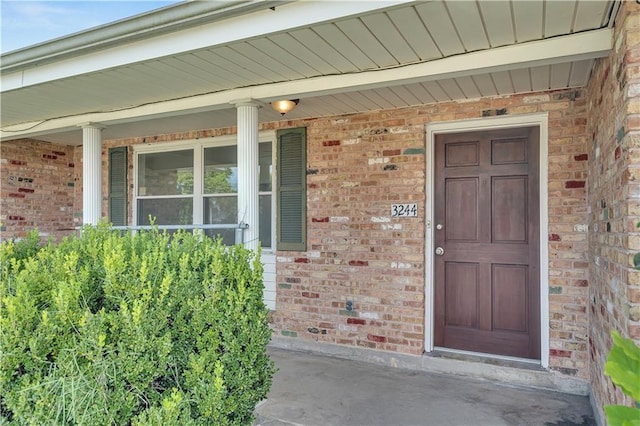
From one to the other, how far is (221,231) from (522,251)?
128 inches

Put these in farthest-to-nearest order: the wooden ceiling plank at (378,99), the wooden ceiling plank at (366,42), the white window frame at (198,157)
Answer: the white window frame at (198,157) < the wooden ceiling plank at (378,99) < the wooden ceiling plank at (366,42)

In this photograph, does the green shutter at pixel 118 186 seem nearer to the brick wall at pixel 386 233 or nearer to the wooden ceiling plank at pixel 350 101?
the brick wall at pixel 386 233

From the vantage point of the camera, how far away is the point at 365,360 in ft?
13.4

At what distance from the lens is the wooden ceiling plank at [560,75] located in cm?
293

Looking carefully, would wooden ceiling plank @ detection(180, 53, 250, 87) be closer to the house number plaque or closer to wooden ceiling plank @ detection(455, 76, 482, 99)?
wooden ceiling plank @ detection(455, 76, 482, 99)

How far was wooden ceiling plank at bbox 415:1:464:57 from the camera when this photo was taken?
7.06 ft

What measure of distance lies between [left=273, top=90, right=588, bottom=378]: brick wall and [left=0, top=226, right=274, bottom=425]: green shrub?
83.8 inches

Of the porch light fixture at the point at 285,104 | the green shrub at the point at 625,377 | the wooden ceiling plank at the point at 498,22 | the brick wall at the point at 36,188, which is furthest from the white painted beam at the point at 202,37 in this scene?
the brick wall at the point at 36,188

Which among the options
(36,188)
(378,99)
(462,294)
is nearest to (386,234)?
(462,294)

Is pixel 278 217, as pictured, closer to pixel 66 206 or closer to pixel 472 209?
pixel 472 209

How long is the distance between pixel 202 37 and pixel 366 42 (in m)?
1.00

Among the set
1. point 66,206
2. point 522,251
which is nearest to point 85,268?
point 522,251

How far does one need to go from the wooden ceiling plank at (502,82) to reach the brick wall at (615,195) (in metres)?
0.56

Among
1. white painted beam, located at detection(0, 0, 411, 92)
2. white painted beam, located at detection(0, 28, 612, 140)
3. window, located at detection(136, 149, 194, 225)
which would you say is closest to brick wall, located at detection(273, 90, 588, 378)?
white painted beam, located at detection(0, 28, 612, 140)
